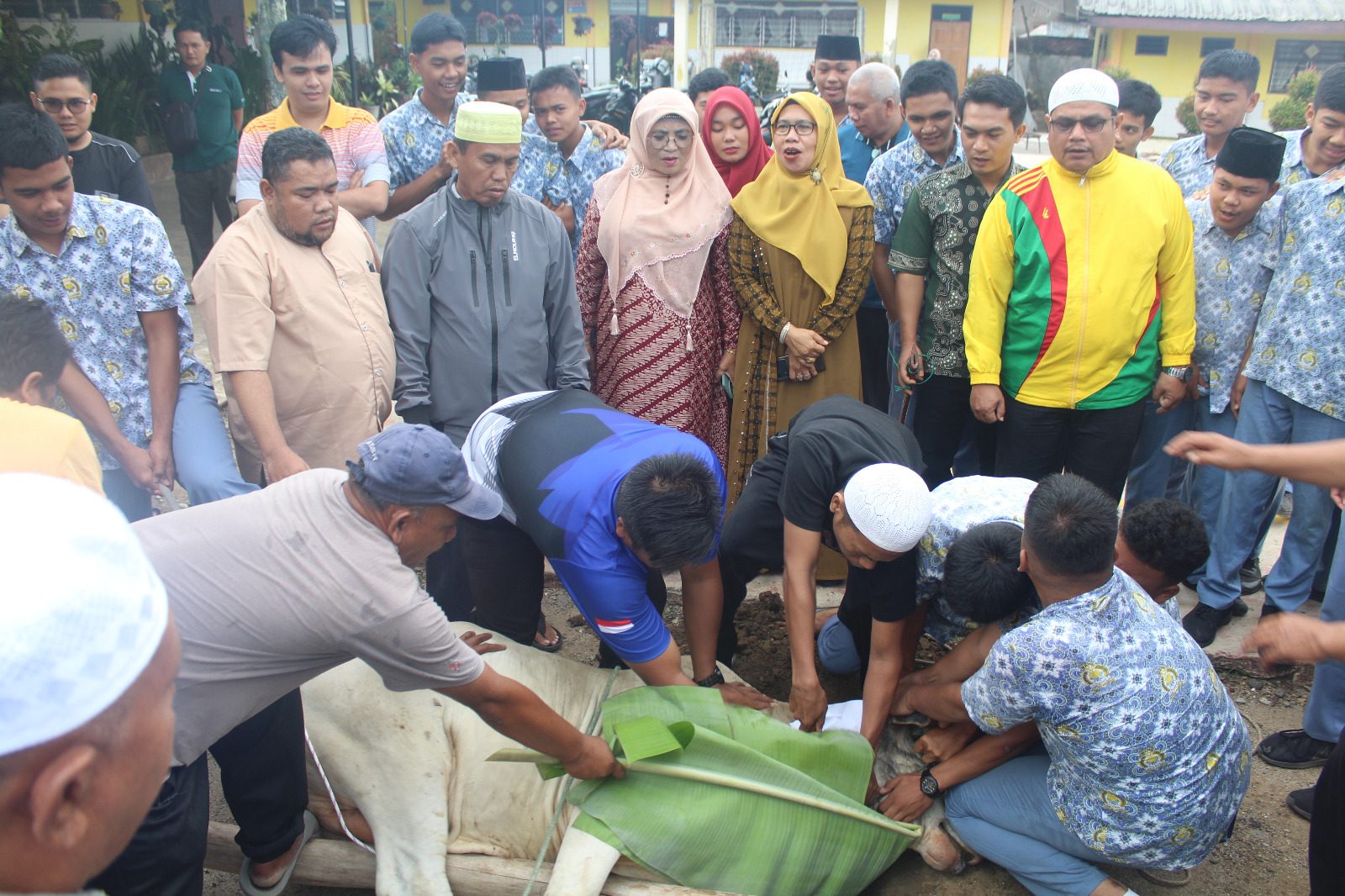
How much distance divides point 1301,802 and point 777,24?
26.4 m

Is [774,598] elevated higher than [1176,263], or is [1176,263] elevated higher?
[1176,263]

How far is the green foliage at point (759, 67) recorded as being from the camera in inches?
822

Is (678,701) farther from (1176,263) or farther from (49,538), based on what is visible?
(1176,263)

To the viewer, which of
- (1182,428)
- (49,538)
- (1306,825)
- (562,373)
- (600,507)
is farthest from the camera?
(1182,428)

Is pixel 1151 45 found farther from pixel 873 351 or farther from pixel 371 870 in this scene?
pixel 371 870

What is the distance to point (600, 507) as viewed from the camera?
2252 mm

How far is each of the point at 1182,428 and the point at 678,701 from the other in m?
2.45

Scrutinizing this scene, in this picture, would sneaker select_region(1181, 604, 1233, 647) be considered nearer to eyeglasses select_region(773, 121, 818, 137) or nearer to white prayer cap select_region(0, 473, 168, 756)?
eyeglasses select_region(773, 121, 818, 137)

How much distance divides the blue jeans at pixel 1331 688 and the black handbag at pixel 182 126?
7.38 m

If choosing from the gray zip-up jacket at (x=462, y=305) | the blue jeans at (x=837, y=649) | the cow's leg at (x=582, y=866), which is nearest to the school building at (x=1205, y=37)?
the blue jeans at (x=837, y=649)

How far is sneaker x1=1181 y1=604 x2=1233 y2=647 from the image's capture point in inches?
A: 131

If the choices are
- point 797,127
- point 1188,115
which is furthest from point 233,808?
point 1188,115

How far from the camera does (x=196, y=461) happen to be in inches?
117

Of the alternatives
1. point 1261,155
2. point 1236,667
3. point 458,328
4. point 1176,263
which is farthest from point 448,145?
point 1236,667
